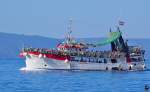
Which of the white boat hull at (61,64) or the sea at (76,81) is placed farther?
the white boat hull at (61,64)

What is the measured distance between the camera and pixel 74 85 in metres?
129

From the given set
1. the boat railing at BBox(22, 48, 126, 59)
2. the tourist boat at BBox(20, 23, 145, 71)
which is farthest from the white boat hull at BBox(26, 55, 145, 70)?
the boat railing at BBox(22, 48, 126, 59)

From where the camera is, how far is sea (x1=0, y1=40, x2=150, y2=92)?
12075cm

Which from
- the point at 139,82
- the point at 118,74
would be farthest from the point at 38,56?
the point at 139,82

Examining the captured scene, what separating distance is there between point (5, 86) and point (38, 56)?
38.5 m

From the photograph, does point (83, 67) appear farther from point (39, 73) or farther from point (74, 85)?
point (74, 85)

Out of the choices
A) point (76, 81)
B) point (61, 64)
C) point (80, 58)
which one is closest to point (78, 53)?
point (80, 58)

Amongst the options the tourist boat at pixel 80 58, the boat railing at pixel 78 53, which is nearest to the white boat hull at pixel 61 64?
the tourist boat at pixel 80 58

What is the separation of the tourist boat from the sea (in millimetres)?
2674

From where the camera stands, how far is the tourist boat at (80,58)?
16525cm

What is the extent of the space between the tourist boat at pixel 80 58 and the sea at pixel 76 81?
267 centimetres

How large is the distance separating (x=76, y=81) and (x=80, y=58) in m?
28.7

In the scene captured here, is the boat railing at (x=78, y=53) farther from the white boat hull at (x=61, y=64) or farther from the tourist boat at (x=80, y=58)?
the white boat hull at (x=61, y=64)

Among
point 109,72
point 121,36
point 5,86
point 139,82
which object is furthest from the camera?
point 121,36
